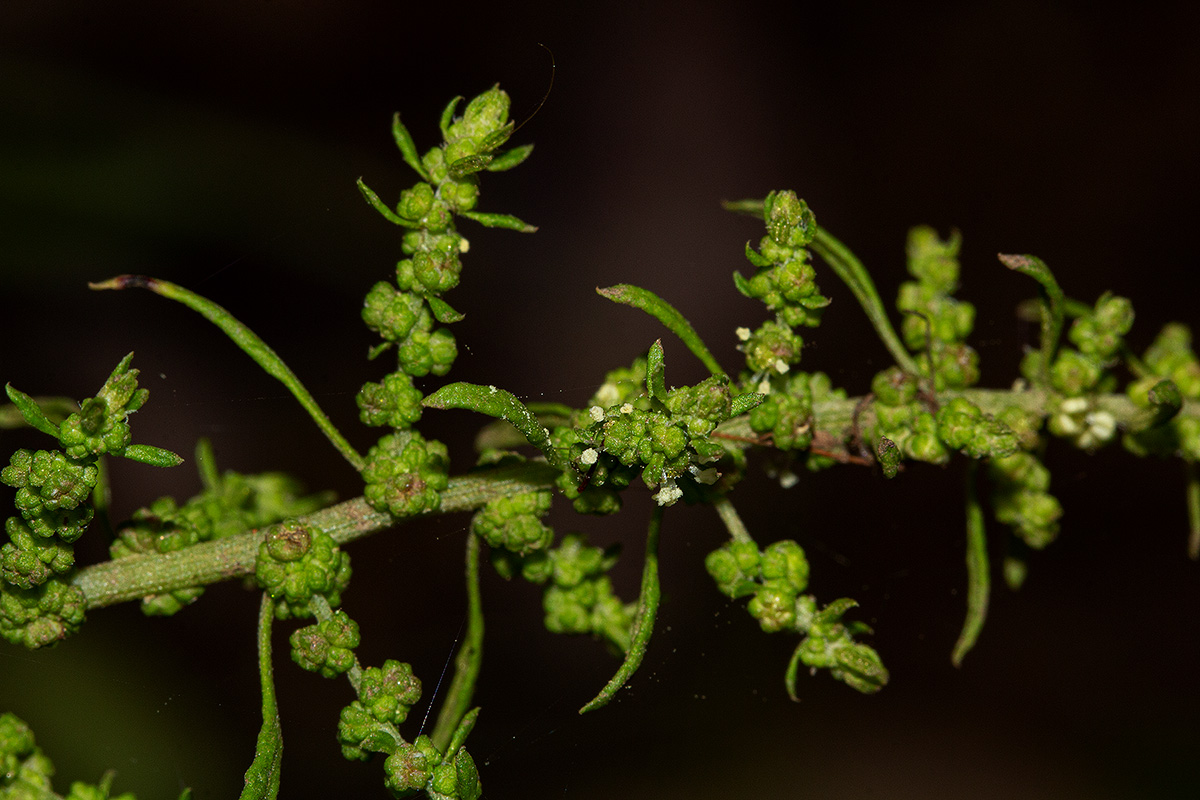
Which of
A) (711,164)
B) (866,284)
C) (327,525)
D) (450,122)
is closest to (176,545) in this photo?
(327,525)

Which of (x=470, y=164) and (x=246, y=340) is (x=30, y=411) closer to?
(x=246, y=340)

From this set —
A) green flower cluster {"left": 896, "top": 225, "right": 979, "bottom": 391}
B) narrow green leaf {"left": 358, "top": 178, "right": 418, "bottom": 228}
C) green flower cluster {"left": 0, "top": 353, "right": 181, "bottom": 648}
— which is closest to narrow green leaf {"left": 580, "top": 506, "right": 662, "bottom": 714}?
narrow green leaf {"left": 358, "top": 178, "right": 418, "bottom": 228}

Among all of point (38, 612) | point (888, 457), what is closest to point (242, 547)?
point (38, 612)

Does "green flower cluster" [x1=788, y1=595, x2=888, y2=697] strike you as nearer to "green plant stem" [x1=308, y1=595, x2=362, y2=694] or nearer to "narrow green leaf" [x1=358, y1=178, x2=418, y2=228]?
"green plant stem" [x1=308, y1=595, x2=362, y2=694]

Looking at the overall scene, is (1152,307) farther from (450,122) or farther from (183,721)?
(183,721)

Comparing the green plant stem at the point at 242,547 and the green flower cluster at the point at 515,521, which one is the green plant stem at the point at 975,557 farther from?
the green flower cluster at the point at 515,521

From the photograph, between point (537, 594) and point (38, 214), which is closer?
point (38, 214)

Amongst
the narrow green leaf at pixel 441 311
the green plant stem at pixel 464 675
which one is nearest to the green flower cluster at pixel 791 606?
the green plant stem at pixel 464 675
